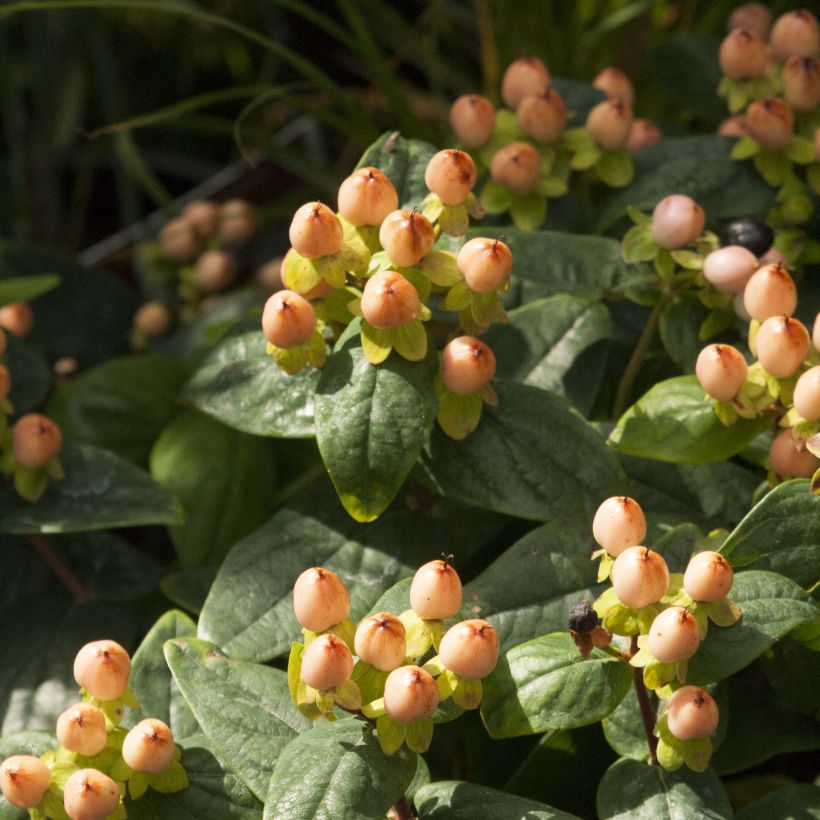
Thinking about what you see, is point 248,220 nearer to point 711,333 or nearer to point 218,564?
point 218,564

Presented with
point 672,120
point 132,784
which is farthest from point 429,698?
point 672,120

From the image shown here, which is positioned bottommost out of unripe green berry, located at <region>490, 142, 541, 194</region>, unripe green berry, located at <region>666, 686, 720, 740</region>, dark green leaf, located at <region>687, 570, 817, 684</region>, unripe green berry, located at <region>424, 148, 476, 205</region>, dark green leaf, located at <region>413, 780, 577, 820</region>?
dark green leaf, located at <region>413, 780, 577, 820</region>

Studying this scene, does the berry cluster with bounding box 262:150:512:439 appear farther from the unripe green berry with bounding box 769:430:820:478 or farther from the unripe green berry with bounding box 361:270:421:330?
the unripe green berry with bounding box 769:430:820:478

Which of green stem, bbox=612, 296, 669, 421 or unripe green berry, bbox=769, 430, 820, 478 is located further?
green stem, bbox=612, 296, 669, 421

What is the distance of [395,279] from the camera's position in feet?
1.54

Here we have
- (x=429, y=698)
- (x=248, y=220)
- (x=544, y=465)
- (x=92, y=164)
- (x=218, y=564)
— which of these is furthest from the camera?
(x=92, y=164)

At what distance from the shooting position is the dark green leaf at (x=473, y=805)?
1.46ft

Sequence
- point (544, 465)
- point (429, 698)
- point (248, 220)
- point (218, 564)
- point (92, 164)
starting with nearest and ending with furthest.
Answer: point (429, 698) → point (544, 465) → point (218, 564) → point (248, 220) → point (92, 164)

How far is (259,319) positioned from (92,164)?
680 mm

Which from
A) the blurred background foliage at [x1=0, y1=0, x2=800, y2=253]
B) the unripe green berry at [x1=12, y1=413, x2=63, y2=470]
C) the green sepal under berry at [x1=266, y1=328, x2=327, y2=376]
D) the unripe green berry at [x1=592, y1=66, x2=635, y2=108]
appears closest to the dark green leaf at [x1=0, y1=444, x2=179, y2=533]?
the unripe green berry at [x1=12, y1=413, x2=63, y2=470]

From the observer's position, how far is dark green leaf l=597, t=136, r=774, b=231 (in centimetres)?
64

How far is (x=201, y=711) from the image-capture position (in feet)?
1.52

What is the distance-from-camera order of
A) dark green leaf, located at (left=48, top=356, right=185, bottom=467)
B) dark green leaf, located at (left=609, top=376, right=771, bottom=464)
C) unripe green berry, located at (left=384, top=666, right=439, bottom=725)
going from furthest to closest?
dark green leaf, located at (left=48, top=356, right=185, bottom=467), dark green leaf, located at (left=609, top=376, right=771, bottom=464), unripe green berry, located at (left=384, top=666, right=439, bottom=725)

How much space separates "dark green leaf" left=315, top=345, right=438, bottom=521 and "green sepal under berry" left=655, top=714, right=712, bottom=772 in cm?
15
